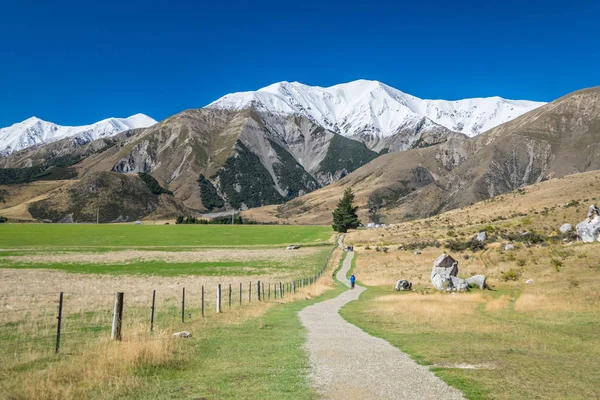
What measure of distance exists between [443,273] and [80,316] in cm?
3402

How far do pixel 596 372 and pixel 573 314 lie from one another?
15.2m

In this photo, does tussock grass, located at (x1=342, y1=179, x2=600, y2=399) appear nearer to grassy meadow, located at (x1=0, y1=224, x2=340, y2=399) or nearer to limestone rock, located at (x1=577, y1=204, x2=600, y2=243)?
grassy meadow, located at (x1=0, y1=224, x2=340, y2=399)

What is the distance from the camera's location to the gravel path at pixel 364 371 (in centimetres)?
1082

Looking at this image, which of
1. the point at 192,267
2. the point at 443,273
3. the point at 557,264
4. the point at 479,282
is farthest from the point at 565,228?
the point at 192,267

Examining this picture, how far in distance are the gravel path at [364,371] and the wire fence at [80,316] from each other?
7965mm

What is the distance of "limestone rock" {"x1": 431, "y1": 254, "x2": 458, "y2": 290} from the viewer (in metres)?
44.8

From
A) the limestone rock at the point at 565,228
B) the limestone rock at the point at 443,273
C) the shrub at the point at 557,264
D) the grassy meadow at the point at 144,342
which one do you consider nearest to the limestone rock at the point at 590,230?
the shrub at the point at 557,264

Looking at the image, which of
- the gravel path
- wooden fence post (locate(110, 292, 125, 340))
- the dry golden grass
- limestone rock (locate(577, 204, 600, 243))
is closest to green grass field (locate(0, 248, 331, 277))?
limestone rock (locate(577, 204, 600, 243))

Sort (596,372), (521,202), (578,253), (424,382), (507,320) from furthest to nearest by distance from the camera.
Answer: (521,202), (578,253), (507,320), (596,372), (424,382)

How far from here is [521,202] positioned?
12012 cm

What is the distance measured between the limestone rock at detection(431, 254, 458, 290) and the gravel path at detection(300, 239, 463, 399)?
26.4 metres

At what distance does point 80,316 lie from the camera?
88.3 ft

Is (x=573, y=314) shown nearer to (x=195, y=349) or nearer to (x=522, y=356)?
(x=522, y=356)

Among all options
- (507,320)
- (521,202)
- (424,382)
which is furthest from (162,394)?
(521,202)
